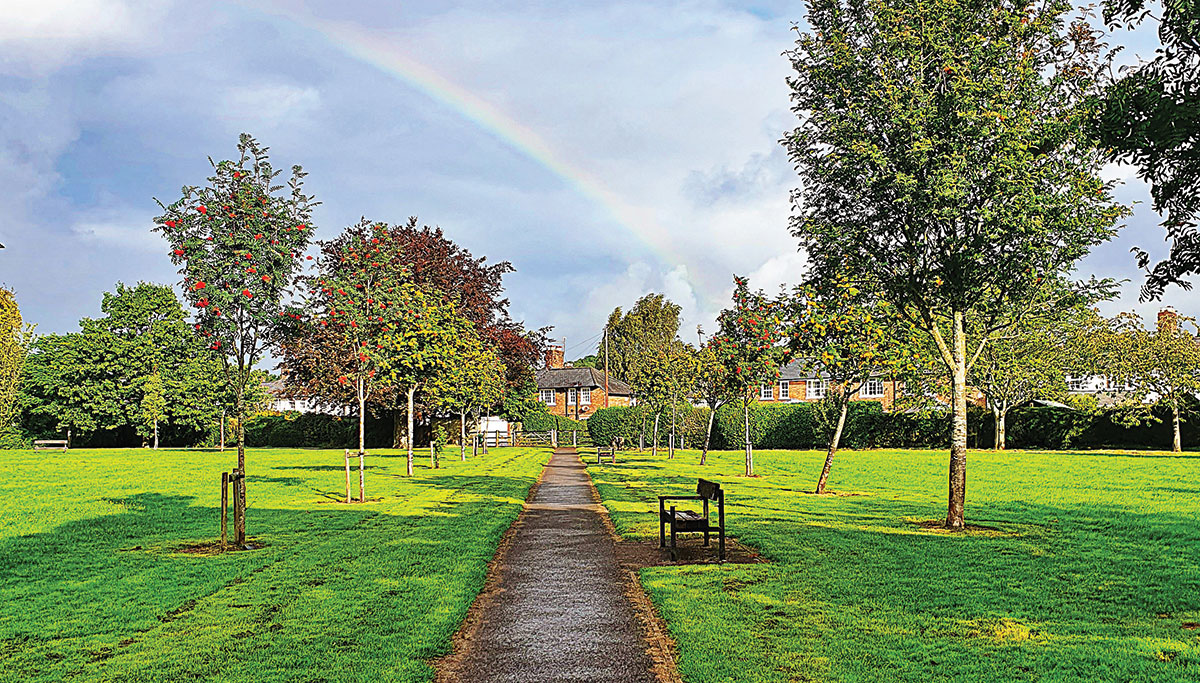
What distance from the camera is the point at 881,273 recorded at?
16281 millimetres

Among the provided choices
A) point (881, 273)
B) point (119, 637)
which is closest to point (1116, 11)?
point (881, 273)

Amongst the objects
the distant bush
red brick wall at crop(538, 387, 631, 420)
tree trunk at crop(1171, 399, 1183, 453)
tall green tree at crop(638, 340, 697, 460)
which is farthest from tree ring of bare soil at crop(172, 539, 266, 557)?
red brick wall at crop(538, 387, 631, 420)

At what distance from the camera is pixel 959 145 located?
14.2 meters

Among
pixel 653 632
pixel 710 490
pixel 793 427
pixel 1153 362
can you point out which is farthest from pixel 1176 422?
pixel 653 632

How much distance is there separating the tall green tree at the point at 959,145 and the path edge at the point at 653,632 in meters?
7.37

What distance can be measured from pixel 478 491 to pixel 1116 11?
18.3m

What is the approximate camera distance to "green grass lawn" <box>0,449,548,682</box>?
694cm

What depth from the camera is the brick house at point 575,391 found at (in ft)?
284

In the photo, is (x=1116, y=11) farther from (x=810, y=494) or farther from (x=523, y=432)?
(x=523, y=432)

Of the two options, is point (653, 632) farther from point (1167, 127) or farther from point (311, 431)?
point (311, 431)

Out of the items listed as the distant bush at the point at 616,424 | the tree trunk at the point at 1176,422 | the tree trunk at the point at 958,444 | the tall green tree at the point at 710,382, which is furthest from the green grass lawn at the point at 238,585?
the tree trunk at the point at 1176,422

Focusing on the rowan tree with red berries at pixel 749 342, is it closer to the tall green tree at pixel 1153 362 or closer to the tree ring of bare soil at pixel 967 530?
the tree ring of bare soil at pixel 967 530

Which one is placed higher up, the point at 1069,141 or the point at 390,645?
the point at 1069,141

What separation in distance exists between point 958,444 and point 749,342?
1291 centimetres
